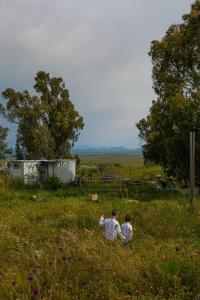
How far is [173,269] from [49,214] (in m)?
13.3

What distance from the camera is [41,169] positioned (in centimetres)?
4400

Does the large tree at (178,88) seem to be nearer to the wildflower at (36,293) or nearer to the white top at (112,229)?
the white top at (112,229)

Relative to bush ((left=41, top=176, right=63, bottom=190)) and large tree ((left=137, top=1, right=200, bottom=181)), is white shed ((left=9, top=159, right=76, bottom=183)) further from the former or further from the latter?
large tree ((left=137, top=1, right=200, bottom=181))

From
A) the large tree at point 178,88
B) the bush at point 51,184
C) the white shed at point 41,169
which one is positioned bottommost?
the bush at point 51,184

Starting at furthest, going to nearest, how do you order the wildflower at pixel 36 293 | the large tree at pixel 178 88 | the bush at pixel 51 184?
1. the bush at pixel 51 184
2. the large tree at pixel 178 88
3. the wildflower at pixel 36 293

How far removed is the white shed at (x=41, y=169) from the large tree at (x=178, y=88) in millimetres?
11512

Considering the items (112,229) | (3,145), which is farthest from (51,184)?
(3,145)

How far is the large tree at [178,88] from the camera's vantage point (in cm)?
3175

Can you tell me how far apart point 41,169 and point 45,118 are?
12.9 m

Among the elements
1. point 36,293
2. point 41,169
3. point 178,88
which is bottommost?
point 41,169

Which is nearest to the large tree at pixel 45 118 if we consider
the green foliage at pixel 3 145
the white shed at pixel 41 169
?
the white shed at pixel 41 169

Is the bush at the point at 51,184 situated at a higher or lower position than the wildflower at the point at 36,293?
lower

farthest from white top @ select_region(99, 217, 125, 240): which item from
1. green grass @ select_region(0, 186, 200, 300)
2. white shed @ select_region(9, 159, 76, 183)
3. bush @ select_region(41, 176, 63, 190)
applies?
white shed @ select_region(9, 159, 76, 183)

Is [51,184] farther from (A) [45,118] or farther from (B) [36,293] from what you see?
(B) [36,293]
